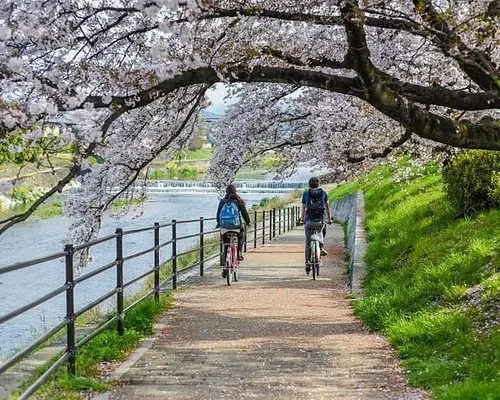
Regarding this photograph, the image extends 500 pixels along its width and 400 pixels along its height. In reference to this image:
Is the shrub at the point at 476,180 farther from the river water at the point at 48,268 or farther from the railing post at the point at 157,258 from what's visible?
the river water at the point at 48,268

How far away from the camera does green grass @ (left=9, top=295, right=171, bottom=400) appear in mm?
5285

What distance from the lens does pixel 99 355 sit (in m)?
6.42

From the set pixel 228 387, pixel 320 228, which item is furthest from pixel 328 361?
pixel 320 228

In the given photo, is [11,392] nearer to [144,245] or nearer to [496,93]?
[496,93]

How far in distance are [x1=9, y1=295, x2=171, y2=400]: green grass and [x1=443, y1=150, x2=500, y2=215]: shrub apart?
17.4 ft

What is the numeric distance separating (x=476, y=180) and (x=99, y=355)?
707cm

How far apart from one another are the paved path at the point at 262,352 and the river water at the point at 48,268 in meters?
2.79

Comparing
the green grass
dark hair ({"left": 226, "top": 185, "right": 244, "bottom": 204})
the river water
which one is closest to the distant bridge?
the river water

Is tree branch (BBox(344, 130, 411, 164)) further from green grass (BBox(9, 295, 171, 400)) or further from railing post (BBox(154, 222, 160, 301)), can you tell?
green grass (BBox(9, 295, 171, 400))

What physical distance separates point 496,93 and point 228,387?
3.42 meters

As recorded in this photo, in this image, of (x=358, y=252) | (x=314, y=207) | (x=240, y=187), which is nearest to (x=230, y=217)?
(x=314, y=207)

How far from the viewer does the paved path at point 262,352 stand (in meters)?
5.46

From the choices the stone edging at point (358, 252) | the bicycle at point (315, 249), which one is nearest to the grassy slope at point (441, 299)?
the stone edging at point (358, 252)

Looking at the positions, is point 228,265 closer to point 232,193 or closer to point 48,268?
point 232,193
